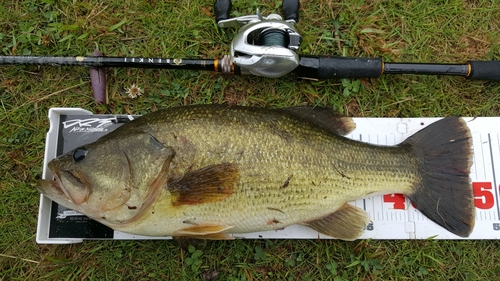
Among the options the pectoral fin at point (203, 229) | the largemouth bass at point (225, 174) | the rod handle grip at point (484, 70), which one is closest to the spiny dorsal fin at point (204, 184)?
the largemouth bass at point (225, 174)

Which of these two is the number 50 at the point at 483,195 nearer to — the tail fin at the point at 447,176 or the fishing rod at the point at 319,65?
the tail fin at the point at 447,176

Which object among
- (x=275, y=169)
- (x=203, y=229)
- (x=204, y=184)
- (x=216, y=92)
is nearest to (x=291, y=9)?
(x=216, y=92)

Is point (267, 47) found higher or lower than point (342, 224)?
higher

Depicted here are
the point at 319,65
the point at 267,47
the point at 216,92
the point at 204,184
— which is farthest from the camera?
the point at 216,92

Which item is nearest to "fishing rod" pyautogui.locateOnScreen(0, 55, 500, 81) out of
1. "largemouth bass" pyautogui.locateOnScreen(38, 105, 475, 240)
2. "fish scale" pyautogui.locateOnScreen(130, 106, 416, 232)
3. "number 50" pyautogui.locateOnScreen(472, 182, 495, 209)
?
"largemouth bass" pyautogui.locateOnScreen(38, 105, 475, 240)

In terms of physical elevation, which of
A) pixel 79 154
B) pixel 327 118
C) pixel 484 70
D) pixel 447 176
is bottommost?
pixel 447 176

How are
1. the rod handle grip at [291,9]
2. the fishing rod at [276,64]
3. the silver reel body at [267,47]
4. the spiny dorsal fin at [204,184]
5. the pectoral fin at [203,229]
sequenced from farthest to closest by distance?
the rod handle grip at [291,9], the fishing rod at [276,64], the silver reel body at [267,47], the pectoral fin at [203,229], the spiny dorsal fin at [204,184]

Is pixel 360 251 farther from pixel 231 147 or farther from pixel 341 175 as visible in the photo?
pixel 231 147

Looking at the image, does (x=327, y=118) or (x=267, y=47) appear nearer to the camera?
(x=267, y=47)

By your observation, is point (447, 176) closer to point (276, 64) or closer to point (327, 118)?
point (327, 118)
